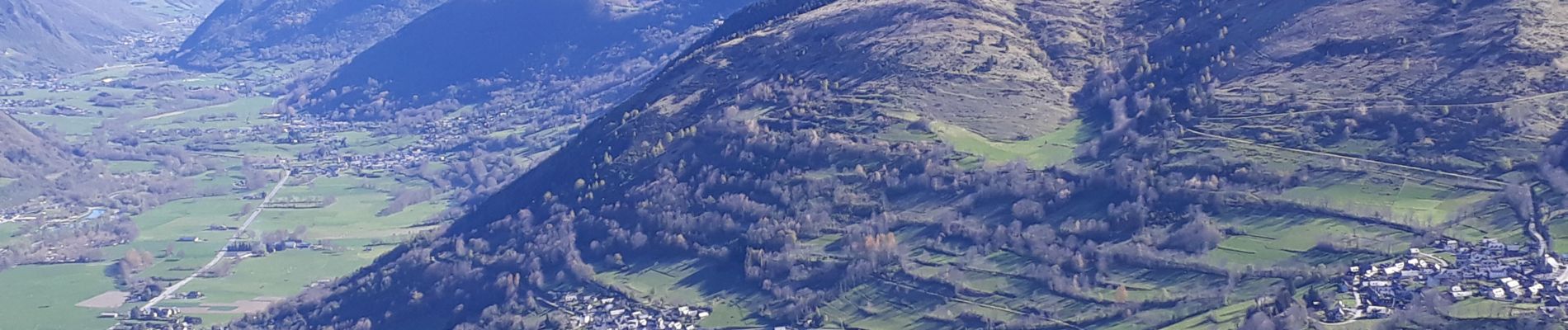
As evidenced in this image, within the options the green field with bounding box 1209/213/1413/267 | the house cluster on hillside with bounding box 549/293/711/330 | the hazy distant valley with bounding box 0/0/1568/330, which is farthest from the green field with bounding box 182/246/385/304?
the green field with bounding box 1209/213/1413/267

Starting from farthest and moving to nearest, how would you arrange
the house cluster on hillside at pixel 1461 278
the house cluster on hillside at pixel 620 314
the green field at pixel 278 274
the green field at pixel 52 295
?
the green field at pixel 278 274
the green field at pixel 52 295
the house cluster on hillside at pixel 620 314
the house cluster on hillside at pixel 1461 278

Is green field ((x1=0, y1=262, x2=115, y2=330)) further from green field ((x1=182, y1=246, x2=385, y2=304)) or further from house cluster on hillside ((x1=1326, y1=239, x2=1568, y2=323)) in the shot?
house cluster on hillside ((x1=1326, y1=239, x2=1568, y2=323))

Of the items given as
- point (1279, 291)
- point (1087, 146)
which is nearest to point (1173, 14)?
point (1087, 146)

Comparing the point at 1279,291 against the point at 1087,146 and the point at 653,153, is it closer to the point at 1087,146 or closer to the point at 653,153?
the point at 1087,146

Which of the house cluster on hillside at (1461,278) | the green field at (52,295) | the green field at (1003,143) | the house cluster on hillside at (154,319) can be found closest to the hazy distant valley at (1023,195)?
the house cluster on hillside at (1461,278)

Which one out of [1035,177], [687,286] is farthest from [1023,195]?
[687,286]

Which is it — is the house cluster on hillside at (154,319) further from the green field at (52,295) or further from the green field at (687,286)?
the green field at (687,286)

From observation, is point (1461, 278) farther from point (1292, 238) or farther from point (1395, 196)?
point (1395, 196)
